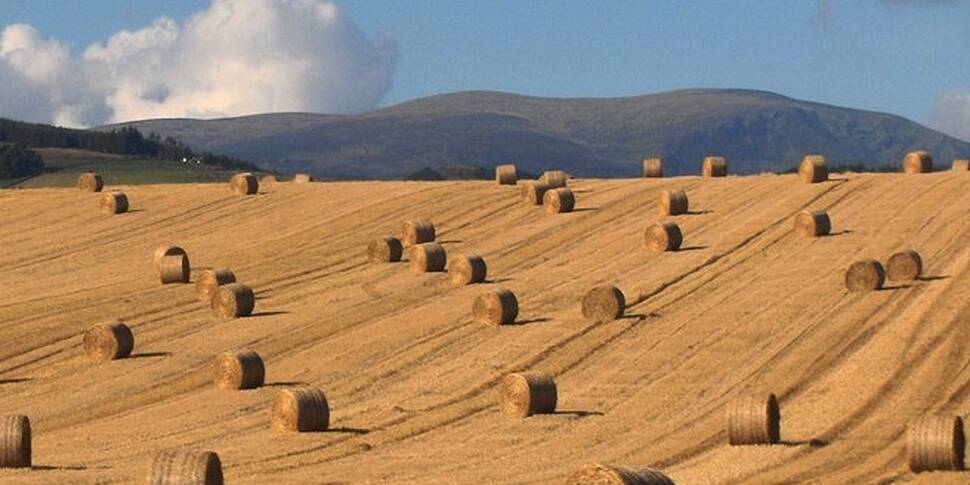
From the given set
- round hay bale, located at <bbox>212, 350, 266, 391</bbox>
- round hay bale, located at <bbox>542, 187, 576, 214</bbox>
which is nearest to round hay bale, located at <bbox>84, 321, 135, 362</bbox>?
round hay bale, located at <bbox>212, 350, 266, 391</bbox>

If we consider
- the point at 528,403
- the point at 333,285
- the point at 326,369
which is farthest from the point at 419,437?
the point at 333,285

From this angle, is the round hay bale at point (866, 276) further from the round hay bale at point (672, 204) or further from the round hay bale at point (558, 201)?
the round hay bale at point (558, 201)

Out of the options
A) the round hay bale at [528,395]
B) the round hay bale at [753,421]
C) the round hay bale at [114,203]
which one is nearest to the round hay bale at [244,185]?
the round hay bale at [114,203]

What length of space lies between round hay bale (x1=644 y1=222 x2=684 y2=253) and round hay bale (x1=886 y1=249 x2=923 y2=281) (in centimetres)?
803

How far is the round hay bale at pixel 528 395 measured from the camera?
34750 mm

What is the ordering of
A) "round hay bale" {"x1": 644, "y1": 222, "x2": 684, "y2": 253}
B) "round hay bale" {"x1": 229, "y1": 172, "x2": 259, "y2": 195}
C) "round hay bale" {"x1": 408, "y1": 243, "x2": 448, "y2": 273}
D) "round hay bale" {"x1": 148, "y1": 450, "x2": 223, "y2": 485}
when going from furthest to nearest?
"round hay bale" {"x1": 229, "y1": 172, "x2": 259, "y2": 195}, "round hay bale" {"x1": 644, "y1": 222, "x2": 684, "y2": 253}, "round hay bale" {"x1": 408, "y1": 243, "x2": 448, "y2": 273}, "round hay bale" {"x1": 148, "y1": 450, "x2": 223, "y2": 485}

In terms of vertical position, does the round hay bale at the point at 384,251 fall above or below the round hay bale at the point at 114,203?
below

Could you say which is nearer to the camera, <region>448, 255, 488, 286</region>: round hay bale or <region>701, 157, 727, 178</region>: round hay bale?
<region>448, 255, 488, 286</region>: round hay bale

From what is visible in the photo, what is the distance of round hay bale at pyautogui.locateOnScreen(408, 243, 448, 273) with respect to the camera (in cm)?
5147

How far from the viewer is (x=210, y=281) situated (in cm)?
4925

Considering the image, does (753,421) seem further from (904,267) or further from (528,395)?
(904,267)

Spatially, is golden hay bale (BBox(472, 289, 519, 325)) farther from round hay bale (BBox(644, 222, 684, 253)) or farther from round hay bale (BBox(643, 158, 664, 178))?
round hay bale (BBox(643, 158, 664, 178))

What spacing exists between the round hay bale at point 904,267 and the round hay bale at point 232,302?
531 inches

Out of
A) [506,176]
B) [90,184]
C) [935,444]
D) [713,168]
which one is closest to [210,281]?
[506,176]
